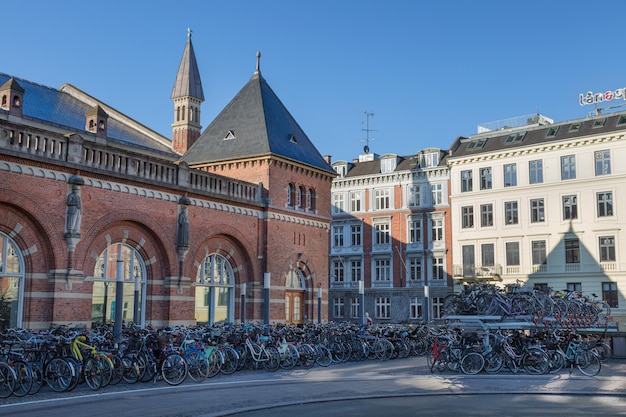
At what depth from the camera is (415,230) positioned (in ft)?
166

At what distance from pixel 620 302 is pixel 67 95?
Answer: 1300 inches

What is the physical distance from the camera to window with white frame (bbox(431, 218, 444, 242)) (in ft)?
162

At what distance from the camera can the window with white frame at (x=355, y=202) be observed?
177ft

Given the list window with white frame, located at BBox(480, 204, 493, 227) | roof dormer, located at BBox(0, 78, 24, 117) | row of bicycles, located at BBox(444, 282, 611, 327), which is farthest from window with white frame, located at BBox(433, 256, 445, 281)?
roof dormer, located at BBox(0, 78, 24, 117)

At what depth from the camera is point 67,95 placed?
126ft

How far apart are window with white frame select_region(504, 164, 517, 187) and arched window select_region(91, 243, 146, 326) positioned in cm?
2917

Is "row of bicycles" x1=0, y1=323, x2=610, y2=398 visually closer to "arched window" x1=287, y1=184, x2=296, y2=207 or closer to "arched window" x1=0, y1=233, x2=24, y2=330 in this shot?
"arched window" x1=0, y1=233, x2=24, y2=330

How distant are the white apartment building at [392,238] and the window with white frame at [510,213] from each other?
493cm

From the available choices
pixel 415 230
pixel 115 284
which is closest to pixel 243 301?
pixel 115 284

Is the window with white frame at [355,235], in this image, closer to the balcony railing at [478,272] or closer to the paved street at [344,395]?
the balcony railing at [478,272]

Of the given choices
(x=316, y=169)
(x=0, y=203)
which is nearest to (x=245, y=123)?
(x=316, y=169)

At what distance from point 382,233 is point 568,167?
14674mm

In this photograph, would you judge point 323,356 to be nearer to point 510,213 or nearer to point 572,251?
point 572,251

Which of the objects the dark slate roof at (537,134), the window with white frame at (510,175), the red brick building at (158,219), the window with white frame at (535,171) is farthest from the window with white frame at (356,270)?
the red brick building at (158,219)
